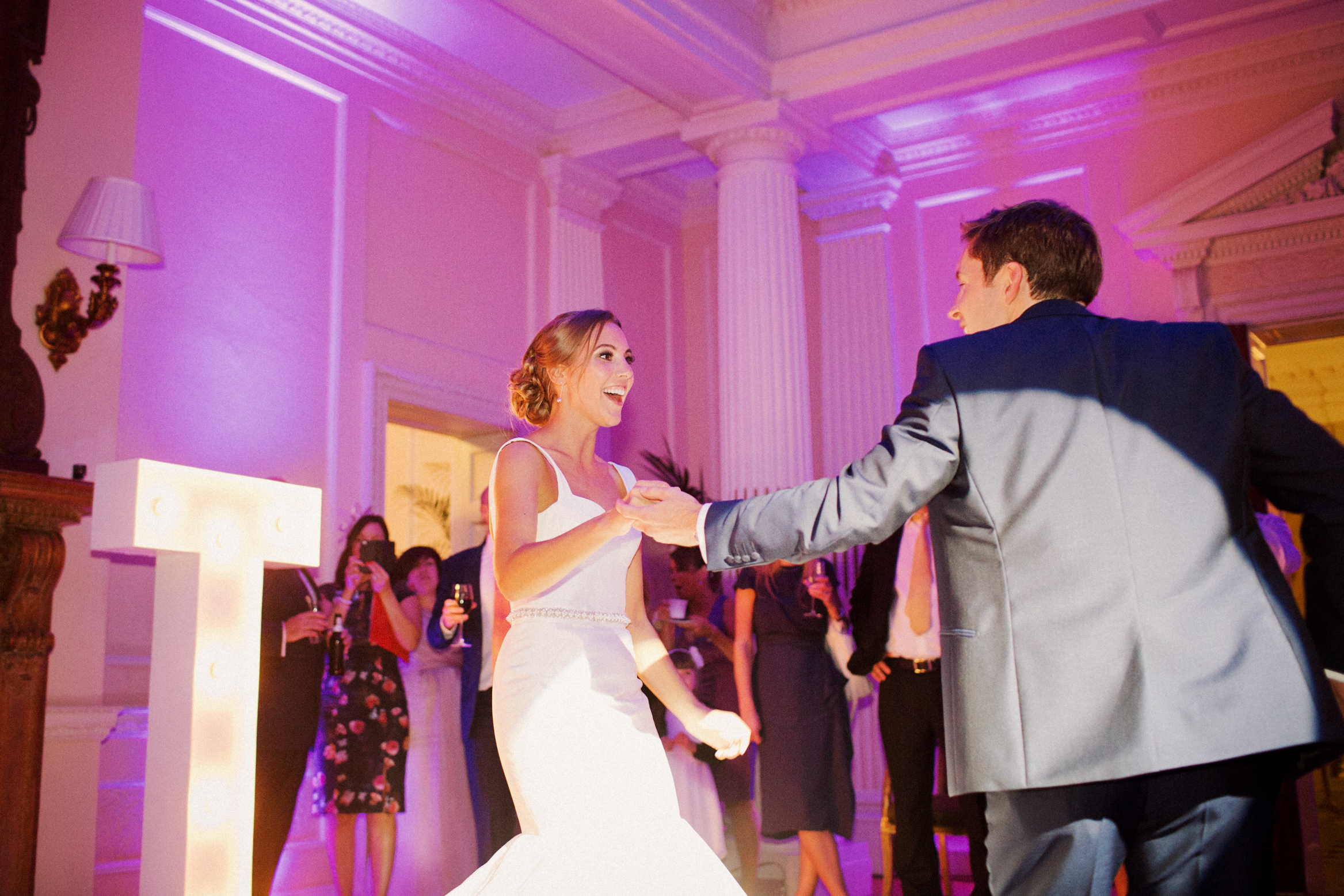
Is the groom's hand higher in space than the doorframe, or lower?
lower

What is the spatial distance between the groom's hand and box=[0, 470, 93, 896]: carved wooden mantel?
3130 millimetres

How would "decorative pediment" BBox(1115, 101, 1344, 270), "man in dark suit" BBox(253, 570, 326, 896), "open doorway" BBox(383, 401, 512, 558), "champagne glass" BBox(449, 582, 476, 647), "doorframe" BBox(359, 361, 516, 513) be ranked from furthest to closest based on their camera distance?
"open doorway" BBox(383, 401, 512, 558)
"decorative pediment" BBox(1115, 101, 1344, 270)
"doorframe" BBox(359, 361, 516, 513)
"man in dark suit" BBox(253, 570, 326, 896)
"champagne glass" BBox(449, 582, 476, 647)

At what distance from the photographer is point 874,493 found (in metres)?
1.79

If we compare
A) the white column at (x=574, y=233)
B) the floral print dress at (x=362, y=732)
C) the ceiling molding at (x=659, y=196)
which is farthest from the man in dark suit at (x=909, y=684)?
the ceiling molding at (x=659, y=196)

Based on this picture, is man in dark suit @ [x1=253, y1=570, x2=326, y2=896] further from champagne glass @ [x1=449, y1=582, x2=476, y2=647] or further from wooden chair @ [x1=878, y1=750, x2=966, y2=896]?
wooden chair @ [x1=878, y1=750, x2=966, y2=896]

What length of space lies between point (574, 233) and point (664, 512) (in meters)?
6.23

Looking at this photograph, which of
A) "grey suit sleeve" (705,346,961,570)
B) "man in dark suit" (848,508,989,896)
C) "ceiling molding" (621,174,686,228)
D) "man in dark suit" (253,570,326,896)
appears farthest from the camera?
"ceiling molding" (621,174,686,228)

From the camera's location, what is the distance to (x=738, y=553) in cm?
191

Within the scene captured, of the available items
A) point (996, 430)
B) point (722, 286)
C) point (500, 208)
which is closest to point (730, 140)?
point (722, 286)

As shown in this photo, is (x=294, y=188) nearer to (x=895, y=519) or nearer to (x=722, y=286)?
(x=722, y=286)

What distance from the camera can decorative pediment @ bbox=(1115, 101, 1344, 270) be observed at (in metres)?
6.85

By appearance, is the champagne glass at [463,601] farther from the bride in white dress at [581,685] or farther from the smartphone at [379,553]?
the bride in white dress at [581,685]

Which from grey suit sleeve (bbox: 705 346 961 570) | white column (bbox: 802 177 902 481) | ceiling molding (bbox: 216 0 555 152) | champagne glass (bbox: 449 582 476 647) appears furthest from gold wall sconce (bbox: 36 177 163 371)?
white column (bbox: 802 177 902 481)

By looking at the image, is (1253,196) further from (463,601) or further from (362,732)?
(362,732)
